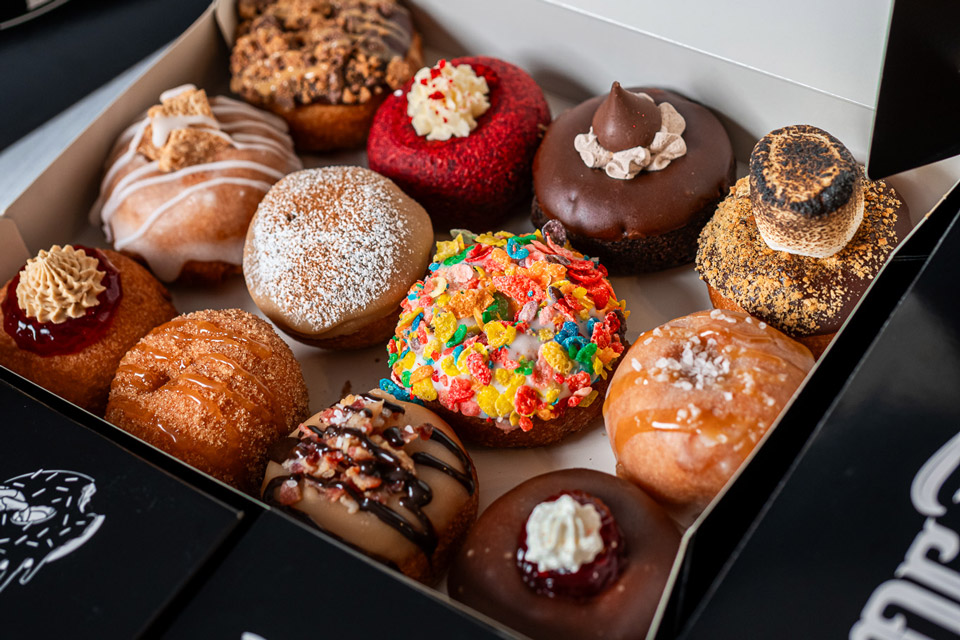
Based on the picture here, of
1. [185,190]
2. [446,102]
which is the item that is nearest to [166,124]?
[185,190]

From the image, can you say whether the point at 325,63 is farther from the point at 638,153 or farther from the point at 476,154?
the point at 638,153

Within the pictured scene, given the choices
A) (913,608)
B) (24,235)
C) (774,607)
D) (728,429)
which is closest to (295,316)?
(24,235)

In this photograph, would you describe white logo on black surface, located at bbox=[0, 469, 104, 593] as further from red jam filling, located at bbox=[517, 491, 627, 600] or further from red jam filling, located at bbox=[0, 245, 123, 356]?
red jam filling, located at bbox=[517, 491, 627, 600]

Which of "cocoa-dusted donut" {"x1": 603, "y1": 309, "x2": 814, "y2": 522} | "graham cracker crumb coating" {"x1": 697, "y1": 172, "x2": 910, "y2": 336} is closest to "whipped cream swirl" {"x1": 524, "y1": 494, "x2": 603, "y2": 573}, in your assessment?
"cocoa-dusted donut" {"x1": 603, "y1": 309, "x2": 814, "y2": 522}

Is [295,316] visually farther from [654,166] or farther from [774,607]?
[774,607]

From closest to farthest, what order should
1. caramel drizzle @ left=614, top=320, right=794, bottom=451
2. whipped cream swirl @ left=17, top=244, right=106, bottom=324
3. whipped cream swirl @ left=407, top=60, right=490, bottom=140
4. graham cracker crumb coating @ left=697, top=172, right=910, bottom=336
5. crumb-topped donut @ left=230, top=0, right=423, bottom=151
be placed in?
caramel drizzle @ left=614, top=320, right=794, bottom=451, graham cracker crumb coating @ left=697, top=172, right=910, bottom=336, whipped cream swirl @ left=17, top=244, right=106, bottom=324, whipped cream swirl @ left=407, top=60, right=490, bottom=140, crumb-topped donut @ left=230, top=0, right=423, bottom=151

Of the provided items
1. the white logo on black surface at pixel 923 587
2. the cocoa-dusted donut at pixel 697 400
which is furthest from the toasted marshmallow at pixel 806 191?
the white logo on black surface at pixel 923 587
